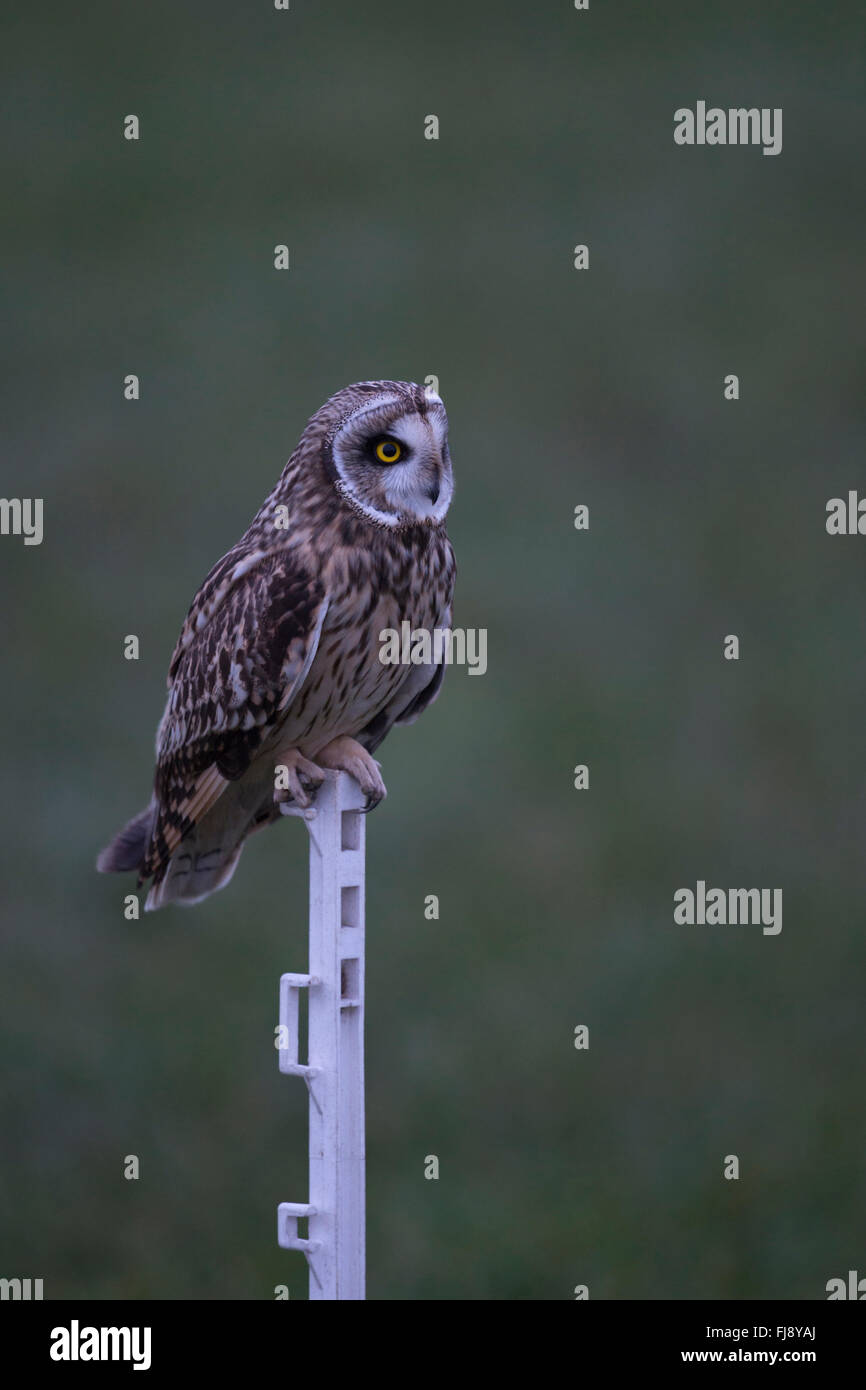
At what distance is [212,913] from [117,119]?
9.20 m

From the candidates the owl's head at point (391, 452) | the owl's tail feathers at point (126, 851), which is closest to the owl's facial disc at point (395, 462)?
the owl's head at point (391, 452)

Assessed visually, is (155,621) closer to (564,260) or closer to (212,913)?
(212,913)

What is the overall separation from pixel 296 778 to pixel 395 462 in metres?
0.67

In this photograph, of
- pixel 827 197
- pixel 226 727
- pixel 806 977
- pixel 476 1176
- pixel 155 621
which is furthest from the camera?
pixel 827 197

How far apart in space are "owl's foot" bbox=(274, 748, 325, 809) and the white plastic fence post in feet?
0.75

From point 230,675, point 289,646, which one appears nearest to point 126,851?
point 230,675

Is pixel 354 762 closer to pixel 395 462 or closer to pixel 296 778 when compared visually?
pixel 296 778

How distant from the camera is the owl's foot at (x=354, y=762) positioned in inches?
139

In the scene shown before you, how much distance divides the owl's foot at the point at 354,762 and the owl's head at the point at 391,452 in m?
0.52

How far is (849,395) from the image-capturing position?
13.4 meters

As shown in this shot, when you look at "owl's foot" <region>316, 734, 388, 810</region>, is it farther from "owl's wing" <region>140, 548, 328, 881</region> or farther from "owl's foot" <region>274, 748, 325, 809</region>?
"owl's wing" <region>140, 548, 328, 881</region>

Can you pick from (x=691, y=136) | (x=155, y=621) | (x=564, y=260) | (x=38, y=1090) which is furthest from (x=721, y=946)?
(x=691, y=136)

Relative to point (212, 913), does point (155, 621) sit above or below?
above

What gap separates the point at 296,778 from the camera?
3.48m
